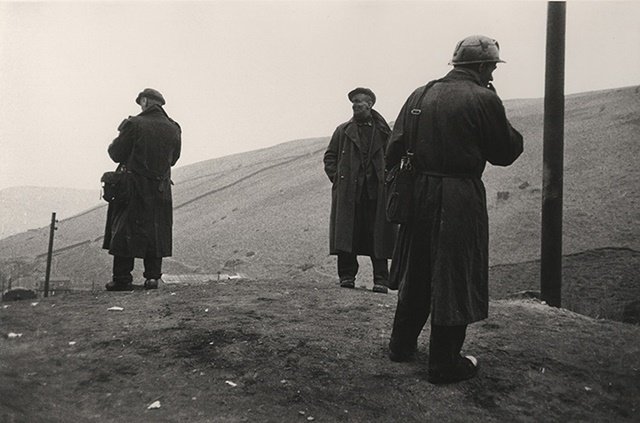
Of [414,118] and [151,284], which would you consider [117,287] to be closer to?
[151,284]

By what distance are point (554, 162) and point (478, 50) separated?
2631mm

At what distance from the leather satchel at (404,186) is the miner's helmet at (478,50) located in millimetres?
222

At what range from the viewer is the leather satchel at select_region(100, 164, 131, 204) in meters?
5.96

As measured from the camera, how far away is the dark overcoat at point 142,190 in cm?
604

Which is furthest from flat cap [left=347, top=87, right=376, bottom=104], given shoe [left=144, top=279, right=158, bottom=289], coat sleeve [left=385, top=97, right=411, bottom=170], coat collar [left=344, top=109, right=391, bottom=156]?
coat sleeve [left=385, top=97, right=411, bottom=170]

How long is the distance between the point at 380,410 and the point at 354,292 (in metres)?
2.71

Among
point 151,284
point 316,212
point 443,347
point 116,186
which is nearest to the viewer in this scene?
point 443,347

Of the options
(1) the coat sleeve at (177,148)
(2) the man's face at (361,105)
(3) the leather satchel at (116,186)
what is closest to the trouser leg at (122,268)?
(3) the leather satchel at (116,186)

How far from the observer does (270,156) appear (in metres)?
17.3

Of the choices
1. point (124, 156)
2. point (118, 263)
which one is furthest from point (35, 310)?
point (124, 156)

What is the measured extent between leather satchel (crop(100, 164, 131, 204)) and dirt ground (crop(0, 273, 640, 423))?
4.02ft

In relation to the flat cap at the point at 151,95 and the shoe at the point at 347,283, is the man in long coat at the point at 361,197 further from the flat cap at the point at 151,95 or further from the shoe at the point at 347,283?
the flat cap at the point at 151,95

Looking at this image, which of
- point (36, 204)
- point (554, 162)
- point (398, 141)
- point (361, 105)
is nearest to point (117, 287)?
point (361, 105)

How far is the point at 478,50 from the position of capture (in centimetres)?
357
